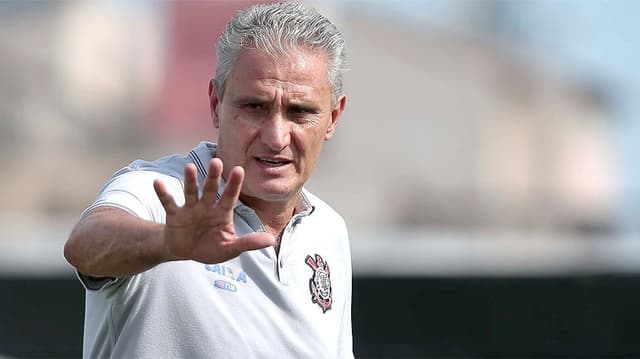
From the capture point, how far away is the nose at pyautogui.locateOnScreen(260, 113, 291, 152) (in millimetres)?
2797

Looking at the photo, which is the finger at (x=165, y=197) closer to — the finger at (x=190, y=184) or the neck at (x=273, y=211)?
the finger at (x=190, y=184)

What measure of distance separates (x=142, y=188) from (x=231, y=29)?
43 cm

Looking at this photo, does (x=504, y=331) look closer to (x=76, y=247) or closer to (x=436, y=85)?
(x=76, y=247)

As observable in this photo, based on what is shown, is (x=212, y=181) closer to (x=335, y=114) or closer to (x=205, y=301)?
(x=205, y=301)

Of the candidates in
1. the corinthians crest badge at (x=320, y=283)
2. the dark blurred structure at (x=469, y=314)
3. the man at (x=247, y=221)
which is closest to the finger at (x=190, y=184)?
the man at (x=247, y=221)

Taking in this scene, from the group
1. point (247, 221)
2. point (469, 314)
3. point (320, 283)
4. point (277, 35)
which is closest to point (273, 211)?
point (247, 221)

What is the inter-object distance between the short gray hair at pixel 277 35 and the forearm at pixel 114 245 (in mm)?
490

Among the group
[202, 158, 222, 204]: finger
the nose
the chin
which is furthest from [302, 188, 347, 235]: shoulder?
[202, 158, 222, 204]: finger

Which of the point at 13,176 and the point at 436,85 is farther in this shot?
the point at 436,85

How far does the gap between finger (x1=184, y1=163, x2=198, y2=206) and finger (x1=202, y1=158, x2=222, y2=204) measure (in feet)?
0.05

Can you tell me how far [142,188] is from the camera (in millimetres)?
2686

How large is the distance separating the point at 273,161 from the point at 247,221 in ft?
0.62

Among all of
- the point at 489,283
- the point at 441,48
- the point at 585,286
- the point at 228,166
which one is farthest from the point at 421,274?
the point at 441,48

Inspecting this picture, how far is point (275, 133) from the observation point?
2.80m
